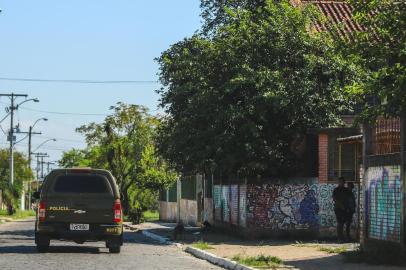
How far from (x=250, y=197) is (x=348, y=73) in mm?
5196

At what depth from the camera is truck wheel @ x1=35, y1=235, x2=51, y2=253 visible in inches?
834

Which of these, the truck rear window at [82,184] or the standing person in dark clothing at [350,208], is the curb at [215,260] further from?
the standing person in dark clothing at [350,208]

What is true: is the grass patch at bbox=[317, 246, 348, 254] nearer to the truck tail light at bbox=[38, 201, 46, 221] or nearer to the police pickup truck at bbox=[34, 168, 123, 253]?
the police pickup truck at bbox=[34, 168, 123, 253]

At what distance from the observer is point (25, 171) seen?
97062 mm

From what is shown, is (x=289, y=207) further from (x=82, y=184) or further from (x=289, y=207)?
(x=82, y=184)

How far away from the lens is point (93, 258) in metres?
19.6

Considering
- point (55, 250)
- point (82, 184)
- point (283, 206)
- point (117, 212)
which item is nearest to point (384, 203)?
point (117, 212)

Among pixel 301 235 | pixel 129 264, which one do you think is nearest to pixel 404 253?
pixel 129 264

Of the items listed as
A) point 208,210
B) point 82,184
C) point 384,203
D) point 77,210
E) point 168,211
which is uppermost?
point 82,184

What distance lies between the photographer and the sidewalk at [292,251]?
1706 centimetres

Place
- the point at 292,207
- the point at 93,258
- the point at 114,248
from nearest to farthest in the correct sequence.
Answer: the point at 93,258, the point at 114,248, the point at 292,207

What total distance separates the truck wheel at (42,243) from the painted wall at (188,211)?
836 inches

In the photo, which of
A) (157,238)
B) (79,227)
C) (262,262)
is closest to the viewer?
(262,262)

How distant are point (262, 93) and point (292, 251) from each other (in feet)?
21.4
